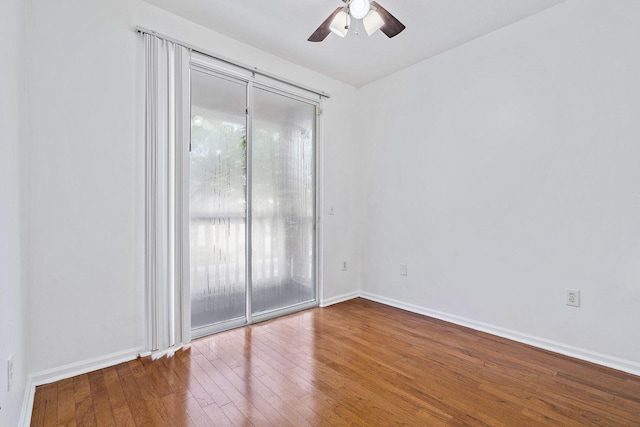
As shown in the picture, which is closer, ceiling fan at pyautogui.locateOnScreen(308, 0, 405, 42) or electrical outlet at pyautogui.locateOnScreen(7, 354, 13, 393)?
electrical outlet at pyautogui.locateOnScreen(7, 354, 13, 393)

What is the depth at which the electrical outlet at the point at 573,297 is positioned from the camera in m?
2.41

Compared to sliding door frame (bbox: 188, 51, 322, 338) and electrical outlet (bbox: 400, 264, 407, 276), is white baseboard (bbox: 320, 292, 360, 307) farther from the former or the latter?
electrical outlet (bbox: 400, 264, 407, 276)

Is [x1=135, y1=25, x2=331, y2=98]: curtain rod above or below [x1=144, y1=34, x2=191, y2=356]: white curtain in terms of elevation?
above

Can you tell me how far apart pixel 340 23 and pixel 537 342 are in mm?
2983

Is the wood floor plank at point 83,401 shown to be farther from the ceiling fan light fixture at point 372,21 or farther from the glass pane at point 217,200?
the ceiling fan light fixture at point 372,21

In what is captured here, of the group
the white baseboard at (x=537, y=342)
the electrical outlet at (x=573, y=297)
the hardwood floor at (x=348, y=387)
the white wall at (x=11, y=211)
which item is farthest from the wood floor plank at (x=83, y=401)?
the electrical outlet at (x=573, y=297)

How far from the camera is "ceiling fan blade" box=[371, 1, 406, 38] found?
6.60ft

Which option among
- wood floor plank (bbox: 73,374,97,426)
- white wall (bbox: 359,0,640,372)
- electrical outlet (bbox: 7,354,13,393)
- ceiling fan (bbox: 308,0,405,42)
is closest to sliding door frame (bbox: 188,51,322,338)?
wood floor plank (bbox: 73,374,97,426)

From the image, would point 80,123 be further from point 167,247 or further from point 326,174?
point 326,174

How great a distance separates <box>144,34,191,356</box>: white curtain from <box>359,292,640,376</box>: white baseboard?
2.38 m

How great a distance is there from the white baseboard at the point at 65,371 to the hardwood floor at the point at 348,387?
47mm

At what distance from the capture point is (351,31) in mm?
2785

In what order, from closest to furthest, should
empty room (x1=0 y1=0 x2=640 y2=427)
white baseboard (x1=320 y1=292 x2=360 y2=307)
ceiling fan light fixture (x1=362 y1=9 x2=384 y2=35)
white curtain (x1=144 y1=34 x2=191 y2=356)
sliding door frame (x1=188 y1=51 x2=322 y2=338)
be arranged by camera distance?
empty room (x1=0 y1=0 x2=640 y2=427)
ceiling fan light fixture (x1=362 y1=9 x2=384 y2=35)
white curtain (x1=144 y1=34 x2=191 y2=356)
sliding door frame (x1=188 y1=51 x2=322 y2=338)
white baseboard (x1=320 y1=292 x2=360 y2=307)

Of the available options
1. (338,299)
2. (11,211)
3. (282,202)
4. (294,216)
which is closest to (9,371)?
(11,211)
